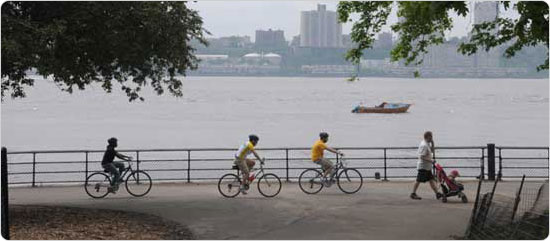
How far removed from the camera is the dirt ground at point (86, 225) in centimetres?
1391

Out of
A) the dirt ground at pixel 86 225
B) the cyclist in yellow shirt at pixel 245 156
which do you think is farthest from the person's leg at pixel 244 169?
the dirt ground at pixel 86 225

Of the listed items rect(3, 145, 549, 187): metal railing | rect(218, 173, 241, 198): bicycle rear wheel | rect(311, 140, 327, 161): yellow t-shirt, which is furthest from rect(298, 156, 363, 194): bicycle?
rect(3, 145, 549, 187): metal railing

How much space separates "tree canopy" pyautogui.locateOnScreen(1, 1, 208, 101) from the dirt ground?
8.14 feet

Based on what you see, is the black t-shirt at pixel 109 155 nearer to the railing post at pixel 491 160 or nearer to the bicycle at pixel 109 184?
the bicycle at pixel 109 184

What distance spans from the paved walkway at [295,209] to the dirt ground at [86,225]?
0.50m

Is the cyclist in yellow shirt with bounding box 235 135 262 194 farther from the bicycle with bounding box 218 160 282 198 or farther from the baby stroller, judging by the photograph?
the baby stroller

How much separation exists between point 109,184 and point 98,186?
0.25 metres

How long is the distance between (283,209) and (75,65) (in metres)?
4.91

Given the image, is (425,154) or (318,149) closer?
(425,154)

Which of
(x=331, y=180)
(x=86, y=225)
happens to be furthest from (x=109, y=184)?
(x=331, y=180)

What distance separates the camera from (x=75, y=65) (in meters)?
15.9

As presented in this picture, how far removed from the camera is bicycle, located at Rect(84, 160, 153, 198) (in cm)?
1934

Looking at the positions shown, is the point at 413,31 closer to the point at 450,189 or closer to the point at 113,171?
the point at 450,189

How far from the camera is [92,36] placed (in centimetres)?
1552
